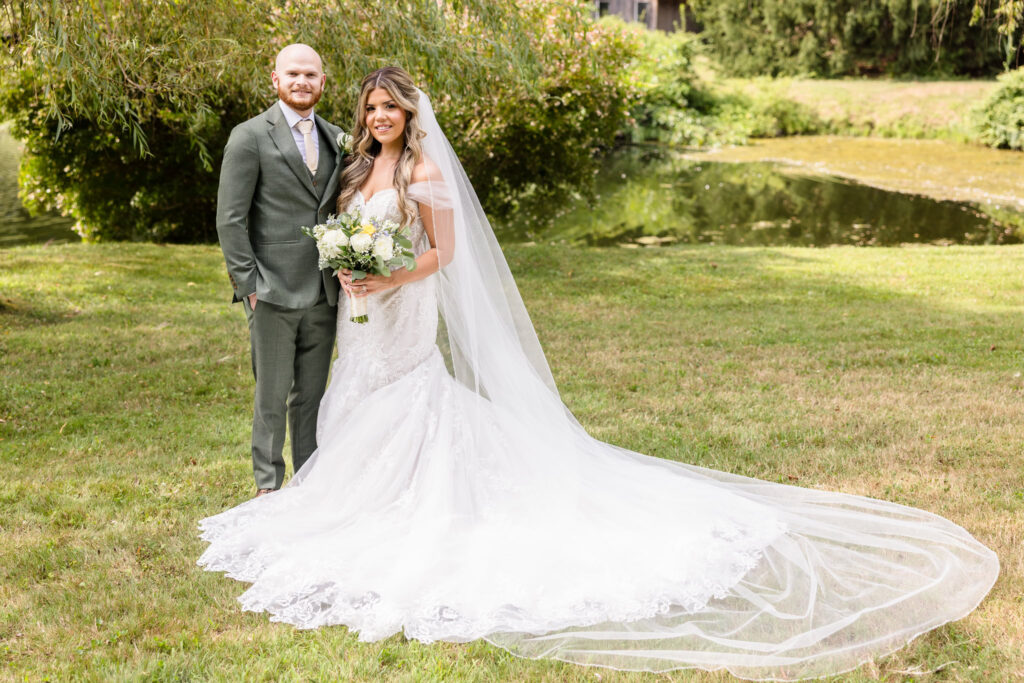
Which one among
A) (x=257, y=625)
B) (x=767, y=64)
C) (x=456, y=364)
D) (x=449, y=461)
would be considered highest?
(x=767, y=64)

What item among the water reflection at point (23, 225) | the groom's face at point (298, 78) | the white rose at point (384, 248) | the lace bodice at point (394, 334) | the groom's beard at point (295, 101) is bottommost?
the water reflection at point (23, 225)

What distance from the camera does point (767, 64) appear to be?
3919cm

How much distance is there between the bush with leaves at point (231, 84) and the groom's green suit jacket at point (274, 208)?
75.3 inches

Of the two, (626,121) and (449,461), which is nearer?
(449,461)

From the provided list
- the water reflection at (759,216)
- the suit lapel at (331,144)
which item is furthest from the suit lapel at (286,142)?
the water reflection at (759,216)

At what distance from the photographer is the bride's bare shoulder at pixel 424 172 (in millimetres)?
3865

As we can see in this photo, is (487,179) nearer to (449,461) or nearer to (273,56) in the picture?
(273,56)

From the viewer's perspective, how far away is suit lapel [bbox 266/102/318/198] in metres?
3.95

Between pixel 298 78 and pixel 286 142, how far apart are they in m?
0.30

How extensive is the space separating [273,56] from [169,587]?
6446 millimetres

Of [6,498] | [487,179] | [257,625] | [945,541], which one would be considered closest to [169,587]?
[257,625]

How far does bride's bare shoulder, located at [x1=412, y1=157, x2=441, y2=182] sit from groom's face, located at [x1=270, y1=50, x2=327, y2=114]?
585mm

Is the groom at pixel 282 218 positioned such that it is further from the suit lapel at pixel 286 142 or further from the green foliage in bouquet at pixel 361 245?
the green foliage in bouquet at pixel 361 245

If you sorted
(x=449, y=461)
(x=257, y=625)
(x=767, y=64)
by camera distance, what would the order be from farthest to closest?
(x=767, y=64) → (x=449, y=461) → (x=257, y=625)
